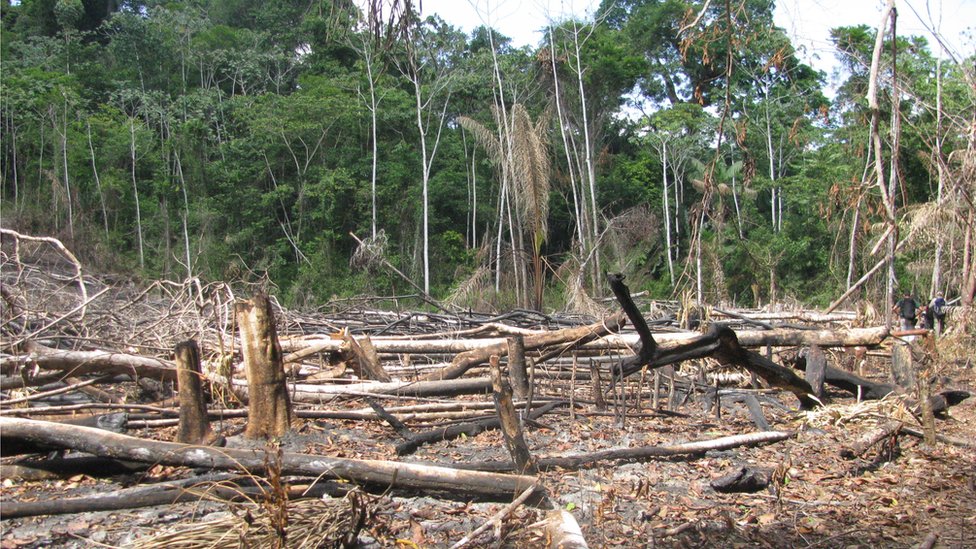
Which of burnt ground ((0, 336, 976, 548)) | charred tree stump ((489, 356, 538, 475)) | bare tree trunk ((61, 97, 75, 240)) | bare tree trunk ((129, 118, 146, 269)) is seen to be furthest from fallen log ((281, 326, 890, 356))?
bare tree trunk ((129, 118, 146, 269))

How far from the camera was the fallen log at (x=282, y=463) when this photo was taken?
4.33m

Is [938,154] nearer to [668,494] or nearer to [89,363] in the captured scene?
[668,494]

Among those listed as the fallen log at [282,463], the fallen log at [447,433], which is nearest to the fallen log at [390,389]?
the fallen log at [447,433]

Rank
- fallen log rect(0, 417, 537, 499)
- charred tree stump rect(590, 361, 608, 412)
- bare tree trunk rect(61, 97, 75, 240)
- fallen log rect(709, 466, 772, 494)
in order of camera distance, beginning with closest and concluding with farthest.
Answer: fallen log rect(0, 417, 537, 499)
fallen log rect(709, 466, 772, 494)
charred tree stump rect(590, 361, 608, 412)
bare tree trunk rect(61, 97, 75, 240)

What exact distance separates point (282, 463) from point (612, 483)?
212 cm

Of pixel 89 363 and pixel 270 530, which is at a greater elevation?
pixel 89 363

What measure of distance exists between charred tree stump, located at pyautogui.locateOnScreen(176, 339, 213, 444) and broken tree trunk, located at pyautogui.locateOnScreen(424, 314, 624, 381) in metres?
2.54

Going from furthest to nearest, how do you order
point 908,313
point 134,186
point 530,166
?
1. point 134,186
2. point 530,166
3. point 908,313

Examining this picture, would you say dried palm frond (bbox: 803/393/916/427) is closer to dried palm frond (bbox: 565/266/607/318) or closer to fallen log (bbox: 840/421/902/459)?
fallen log (bbox: 840/421/902/459)

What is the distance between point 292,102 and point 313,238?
5029mm

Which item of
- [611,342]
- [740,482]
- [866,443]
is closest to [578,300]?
[611,342]

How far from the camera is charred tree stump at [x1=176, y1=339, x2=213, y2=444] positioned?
5.22 metres

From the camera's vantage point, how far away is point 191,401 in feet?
17.3

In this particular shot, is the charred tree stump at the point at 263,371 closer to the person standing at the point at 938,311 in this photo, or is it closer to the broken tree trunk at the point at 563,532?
the broken tree trunk at the point at 563,532
